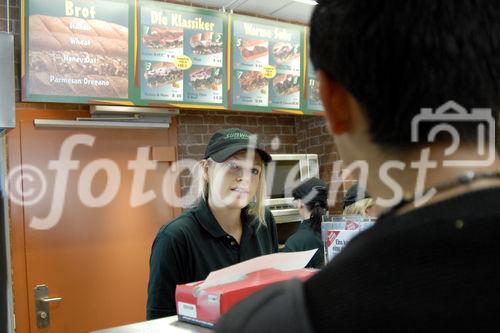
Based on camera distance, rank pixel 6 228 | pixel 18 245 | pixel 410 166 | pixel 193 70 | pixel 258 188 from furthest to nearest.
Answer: pixel 193 70 → pixel 18 245 → pixel 6 228 → pixel 258 188 → pixel 410 166

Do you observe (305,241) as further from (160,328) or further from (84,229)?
(160,328)

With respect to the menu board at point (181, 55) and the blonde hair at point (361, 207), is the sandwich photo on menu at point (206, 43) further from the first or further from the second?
the blonde hair at point (361, 207)

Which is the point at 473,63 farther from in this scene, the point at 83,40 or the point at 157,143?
the point at 157,143

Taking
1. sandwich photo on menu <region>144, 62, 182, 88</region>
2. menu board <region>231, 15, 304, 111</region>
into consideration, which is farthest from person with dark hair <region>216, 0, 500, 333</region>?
menu board <region>231, 15, 304, 111</region>

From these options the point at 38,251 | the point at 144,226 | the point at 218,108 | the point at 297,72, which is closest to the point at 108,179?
the point at 144,226

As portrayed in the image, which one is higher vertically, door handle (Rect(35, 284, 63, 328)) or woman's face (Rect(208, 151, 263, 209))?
woman's face (Rect(208, 151, 263, 209))

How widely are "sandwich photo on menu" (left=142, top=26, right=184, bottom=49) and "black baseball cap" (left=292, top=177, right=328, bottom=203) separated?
50.1 inches

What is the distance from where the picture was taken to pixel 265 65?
11.6ft

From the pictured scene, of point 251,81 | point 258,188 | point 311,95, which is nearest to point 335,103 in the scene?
point 258,188

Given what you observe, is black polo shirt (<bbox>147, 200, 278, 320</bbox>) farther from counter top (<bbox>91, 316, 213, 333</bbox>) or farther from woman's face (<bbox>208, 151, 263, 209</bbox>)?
counter top (<bbox>91, 316, 213, 333</bbox>)

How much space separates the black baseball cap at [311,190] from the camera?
130 inches

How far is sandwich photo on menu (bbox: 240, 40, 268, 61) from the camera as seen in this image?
11.2 feet

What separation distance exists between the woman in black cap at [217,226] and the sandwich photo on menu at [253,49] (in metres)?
1.67

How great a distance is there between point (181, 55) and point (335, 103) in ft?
9.11
